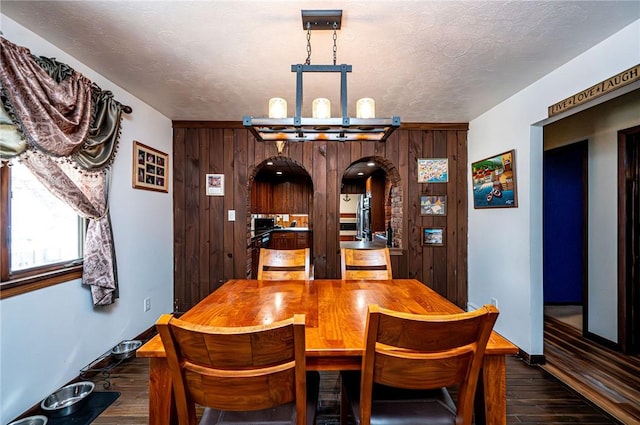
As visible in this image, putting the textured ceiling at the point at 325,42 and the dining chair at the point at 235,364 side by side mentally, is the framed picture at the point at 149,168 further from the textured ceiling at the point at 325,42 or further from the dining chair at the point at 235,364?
the dining chair at the point at 235,364

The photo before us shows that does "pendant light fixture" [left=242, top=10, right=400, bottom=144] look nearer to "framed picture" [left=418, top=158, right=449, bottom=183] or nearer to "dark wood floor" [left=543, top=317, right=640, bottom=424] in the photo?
"framed picture" [left=418, top=158, right=449, bottom=183]

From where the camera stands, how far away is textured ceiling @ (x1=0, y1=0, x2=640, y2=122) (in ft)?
5.02

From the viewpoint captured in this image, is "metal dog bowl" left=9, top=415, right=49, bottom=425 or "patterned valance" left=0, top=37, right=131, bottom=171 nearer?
"patterned valance" left=0, top=37, right=131, bottom=171

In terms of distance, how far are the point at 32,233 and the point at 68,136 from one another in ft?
2.18

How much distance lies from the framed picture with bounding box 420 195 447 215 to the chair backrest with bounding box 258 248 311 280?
1888 millimetres

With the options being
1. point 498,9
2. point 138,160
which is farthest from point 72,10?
point 498,9

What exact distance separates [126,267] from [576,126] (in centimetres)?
470

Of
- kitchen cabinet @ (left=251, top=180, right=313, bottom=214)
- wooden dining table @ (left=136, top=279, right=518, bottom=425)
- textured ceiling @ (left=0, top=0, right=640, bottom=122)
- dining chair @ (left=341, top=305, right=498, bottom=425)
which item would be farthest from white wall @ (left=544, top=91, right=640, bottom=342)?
kitchen cabinet @ (left=251, top=180, right=313, bottom=214)

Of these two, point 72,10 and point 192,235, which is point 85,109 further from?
point 192,235

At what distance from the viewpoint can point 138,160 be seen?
277cm

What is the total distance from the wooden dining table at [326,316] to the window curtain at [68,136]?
1.09 m

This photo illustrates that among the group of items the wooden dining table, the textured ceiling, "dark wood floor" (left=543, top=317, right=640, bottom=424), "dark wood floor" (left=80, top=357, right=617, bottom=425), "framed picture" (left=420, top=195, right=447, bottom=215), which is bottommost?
"dark wood floor" (left=80, top=357, right=617, bottom=425)

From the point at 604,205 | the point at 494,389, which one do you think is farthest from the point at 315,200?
the point at 604,205

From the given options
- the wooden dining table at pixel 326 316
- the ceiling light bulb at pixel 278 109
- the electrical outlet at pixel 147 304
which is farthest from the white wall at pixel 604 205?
the electrical outlet at pixel 147 304
